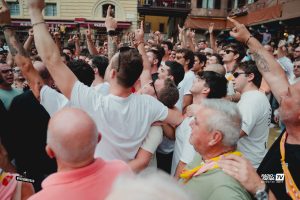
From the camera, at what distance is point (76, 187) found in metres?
1.54

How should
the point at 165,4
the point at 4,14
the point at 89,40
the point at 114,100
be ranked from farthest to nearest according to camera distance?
the point at 165,4, the point at 89,40, the point at 4,14, the point at 114,100

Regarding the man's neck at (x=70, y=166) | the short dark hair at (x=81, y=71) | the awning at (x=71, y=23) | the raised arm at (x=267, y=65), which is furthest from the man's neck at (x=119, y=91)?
the awning at (x=71, y=23)

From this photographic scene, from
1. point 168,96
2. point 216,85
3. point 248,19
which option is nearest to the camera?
point 168,96

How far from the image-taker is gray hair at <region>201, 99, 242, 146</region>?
2002 millimetres

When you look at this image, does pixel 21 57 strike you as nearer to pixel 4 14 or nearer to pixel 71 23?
pixel 4 14

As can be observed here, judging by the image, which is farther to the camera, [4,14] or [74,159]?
[4,14]

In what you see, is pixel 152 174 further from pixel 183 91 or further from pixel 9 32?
pixel 183 91

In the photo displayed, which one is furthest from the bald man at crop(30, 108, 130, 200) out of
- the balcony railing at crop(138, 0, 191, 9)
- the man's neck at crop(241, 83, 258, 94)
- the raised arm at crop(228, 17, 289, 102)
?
the balcony railing at crop(138, 0, 191, 9)

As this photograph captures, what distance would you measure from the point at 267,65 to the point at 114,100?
4.98 feet

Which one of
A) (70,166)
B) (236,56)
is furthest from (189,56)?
(70,166)

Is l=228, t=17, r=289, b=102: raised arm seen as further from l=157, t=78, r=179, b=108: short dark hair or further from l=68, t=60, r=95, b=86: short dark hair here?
l=68, t=60, r=95, b=86: short dark hair

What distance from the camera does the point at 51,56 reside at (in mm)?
2271

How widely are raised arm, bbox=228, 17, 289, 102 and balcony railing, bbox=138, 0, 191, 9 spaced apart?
29.7 metres

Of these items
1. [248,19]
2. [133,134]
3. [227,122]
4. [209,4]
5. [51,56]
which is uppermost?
[209,4]
